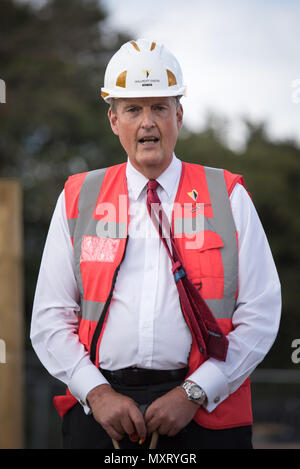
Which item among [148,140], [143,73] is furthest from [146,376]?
[143,73]

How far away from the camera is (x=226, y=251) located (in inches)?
98.8

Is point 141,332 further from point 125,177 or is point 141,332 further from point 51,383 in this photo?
point 51,383

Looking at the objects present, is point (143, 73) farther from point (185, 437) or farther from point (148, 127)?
point (185, 437)

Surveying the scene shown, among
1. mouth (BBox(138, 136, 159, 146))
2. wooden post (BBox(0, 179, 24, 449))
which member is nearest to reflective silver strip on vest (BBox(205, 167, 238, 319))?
mouth (BBox(138, 136, 159, 146))

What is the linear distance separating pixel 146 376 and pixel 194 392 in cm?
19

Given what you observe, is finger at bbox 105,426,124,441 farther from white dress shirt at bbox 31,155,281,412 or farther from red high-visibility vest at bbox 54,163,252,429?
red high-visibility vest at bbox 54,163,252,429

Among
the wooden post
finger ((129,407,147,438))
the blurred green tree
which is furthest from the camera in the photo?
the blurred green tree

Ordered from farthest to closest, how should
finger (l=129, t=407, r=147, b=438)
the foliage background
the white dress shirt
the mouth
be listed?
the foliage background < the mouth < the white dress shirt < finger (l=129, t=407, r=147, b=438)

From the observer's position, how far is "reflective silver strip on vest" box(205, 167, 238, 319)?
97.8 inches

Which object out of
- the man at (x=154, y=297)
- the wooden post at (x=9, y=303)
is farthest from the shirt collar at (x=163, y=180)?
the wooden post at (x=9, y=303)

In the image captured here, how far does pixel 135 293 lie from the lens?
251 centimetres

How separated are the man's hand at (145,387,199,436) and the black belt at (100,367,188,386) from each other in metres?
0.08

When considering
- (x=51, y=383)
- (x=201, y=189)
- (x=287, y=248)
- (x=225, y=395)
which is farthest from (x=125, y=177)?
(x=287, y=248)

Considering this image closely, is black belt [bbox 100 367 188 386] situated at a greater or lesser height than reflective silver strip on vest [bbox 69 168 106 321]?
lesser
